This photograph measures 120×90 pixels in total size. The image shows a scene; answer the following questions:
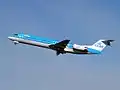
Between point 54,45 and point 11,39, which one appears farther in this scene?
point 11,39

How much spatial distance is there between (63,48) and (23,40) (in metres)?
18.1

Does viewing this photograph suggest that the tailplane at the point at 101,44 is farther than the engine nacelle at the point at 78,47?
Yes

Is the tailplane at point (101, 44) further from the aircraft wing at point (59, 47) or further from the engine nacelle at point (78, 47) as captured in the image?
the aircraft wing at point (59, 47)

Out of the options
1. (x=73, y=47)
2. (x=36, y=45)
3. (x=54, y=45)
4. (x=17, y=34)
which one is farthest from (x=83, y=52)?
(x=17, y=34)

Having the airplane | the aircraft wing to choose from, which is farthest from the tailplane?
the aircraft wing

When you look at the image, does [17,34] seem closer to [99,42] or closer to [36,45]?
[36,45]

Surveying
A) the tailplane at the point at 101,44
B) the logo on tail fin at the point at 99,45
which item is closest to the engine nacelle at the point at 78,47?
the tailplane at the point at 101,44

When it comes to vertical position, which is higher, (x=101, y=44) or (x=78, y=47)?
(x=101, y=44)

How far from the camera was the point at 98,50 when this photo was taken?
12325 cm

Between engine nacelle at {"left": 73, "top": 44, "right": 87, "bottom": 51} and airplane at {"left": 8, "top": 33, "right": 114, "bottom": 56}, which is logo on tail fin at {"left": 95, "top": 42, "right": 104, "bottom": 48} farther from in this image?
engine nacelle at {"left": 73, "top": 44, "right": 87, "bottom": 51}

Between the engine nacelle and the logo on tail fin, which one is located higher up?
the logo on tail fin

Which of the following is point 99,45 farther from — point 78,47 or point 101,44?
point 78,47

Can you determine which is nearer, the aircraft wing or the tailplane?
the aircraft wing

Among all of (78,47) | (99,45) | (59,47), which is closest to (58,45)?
(59,47)
